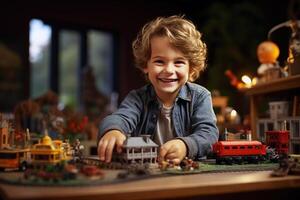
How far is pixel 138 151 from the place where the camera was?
0.99 m

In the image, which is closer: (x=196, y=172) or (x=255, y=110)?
(x=196, y=172)

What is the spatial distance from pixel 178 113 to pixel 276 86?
0.56 m

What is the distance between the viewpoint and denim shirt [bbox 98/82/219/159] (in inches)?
46.5

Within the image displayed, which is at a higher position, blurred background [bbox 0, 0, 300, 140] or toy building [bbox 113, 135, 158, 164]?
blurred background [bbox 0, 0, 300, 140]

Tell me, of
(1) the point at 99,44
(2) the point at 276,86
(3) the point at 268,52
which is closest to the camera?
(2) the point at 276,86

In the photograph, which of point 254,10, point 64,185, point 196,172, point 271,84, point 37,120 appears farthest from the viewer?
point 254,10

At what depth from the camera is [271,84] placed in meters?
1.65

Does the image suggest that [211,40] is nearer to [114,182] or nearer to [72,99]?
[72,99]

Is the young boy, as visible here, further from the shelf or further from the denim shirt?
the shelf

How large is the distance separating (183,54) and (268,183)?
1.62ft

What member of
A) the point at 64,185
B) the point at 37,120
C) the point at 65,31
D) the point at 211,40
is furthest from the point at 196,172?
the point at 65,31

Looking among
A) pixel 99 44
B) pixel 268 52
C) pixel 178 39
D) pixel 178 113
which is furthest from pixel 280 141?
pixel 99 44

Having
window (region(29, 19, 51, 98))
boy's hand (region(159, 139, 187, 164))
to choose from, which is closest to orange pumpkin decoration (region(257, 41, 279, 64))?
boy's hand (region(159, 139, 187, 164))

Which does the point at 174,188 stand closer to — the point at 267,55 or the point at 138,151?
the point at 138,151
